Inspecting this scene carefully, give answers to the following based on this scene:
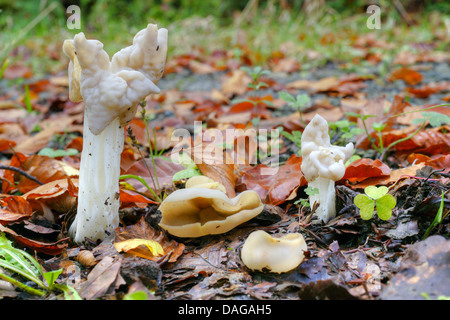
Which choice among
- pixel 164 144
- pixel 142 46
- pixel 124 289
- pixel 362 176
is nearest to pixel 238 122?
pixel 164 144

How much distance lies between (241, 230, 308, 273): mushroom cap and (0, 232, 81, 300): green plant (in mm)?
616

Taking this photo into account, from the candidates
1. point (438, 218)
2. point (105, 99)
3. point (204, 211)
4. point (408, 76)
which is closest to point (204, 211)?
point (204, 211)

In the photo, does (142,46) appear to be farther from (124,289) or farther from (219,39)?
(219,39)

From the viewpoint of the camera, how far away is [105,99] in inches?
62.4

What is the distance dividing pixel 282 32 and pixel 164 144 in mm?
5040

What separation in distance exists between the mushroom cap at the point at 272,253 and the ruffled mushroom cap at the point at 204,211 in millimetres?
211

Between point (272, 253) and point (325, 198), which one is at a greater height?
point (325, 198)

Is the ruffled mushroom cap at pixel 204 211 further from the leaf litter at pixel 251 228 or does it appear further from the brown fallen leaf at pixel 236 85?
the brown fallen leaf at pixel 236 85

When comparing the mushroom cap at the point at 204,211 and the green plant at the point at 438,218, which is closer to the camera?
the green plant at the point at 438,218

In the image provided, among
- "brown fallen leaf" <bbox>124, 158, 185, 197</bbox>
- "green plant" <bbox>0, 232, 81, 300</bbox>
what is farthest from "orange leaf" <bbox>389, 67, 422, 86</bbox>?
"green plant" <bbox>0, 232, 81, 300</bbox>

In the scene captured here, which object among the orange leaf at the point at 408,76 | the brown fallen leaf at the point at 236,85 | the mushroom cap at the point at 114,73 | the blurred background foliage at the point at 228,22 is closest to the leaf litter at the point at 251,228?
the mushroom cap at the point at 114,73

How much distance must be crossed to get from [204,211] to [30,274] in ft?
2.35

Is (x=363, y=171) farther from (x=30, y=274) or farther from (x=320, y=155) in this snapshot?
(x=30, y=274)

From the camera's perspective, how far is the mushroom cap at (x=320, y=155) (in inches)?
64.2
